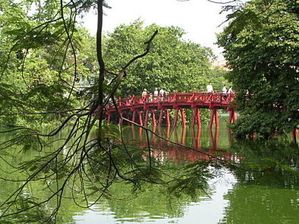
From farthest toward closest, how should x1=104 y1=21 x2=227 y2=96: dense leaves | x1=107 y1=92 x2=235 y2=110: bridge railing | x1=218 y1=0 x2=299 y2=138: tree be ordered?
x1=104 y1=21 x2=227 y2=96: dense leaves < x1=107 y1=92 x2=235 y2=110: bridge railing < x1=218 y1=0 x2=299 y2=138: tree

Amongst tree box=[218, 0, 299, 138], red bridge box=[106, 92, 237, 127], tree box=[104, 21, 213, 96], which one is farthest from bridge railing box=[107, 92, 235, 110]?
tree box=[218, 0, 299, 138]

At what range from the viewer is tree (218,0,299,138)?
15.8 m

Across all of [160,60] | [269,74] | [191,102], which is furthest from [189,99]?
[269,74]

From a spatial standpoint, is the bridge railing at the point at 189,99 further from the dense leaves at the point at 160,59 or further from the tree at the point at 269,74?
the tree at the point at 269,74

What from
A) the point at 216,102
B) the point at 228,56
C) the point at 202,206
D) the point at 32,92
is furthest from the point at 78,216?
the point at 216,102

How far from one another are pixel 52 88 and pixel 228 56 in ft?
53.9

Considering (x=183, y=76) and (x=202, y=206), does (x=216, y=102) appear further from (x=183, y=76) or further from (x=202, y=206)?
(x=202, y=206)

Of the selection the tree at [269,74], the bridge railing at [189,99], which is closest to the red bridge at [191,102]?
the bridge railing at [189,99]

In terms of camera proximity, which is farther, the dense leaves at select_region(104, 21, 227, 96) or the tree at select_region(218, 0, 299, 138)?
the dense leaves at select_region(104, 21, 227, 96)

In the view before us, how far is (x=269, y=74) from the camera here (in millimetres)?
17438

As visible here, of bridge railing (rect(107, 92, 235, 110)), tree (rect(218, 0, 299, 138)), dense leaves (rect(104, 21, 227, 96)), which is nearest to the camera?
tree (rect(218, 0, 299, 138))

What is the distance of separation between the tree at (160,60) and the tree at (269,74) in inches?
668

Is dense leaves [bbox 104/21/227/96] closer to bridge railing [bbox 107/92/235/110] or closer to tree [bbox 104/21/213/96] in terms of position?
tree [bbox 104/21/213/96]

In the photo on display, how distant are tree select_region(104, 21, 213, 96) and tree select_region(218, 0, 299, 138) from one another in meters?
17.0
